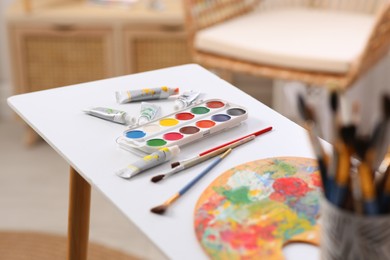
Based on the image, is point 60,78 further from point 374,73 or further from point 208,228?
point 208,228

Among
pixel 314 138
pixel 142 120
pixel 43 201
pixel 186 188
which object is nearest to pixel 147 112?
pixel 142 120

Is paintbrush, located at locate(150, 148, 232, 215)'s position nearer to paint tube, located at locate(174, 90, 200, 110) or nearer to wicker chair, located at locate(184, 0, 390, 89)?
paint tube, located at locate(174, 90, 200, 110)

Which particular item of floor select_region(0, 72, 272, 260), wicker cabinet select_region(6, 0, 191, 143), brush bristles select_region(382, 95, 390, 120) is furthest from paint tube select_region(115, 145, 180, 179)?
wicker cabinet select_region(6, 0, 191, 143)

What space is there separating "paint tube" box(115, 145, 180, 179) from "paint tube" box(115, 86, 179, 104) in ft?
0.78

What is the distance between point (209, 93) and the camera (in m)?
1.39

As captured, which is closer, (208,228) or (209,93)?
(208,228)

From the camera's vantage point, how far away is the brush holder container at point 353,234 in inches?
29.1

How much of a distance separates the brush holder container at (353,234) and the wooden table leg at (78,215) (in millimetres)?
754

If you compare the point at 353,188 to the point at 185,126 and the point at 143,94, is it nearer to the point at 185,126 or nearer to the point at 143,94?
the point at 185,126

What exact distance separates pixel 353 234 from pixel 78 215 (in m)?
0.82

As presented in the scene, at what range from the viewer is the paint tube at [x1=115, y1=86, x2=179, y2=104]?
134 cm

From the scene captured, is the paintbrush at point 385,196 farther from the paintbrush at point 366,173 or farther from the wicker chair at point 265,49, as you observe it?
the wicker chair at point 265,49

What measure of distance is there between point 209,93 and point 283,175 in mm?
363

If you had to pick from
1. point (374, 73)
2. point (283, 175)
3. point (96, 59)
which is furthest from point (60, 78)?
point (283, 175)
